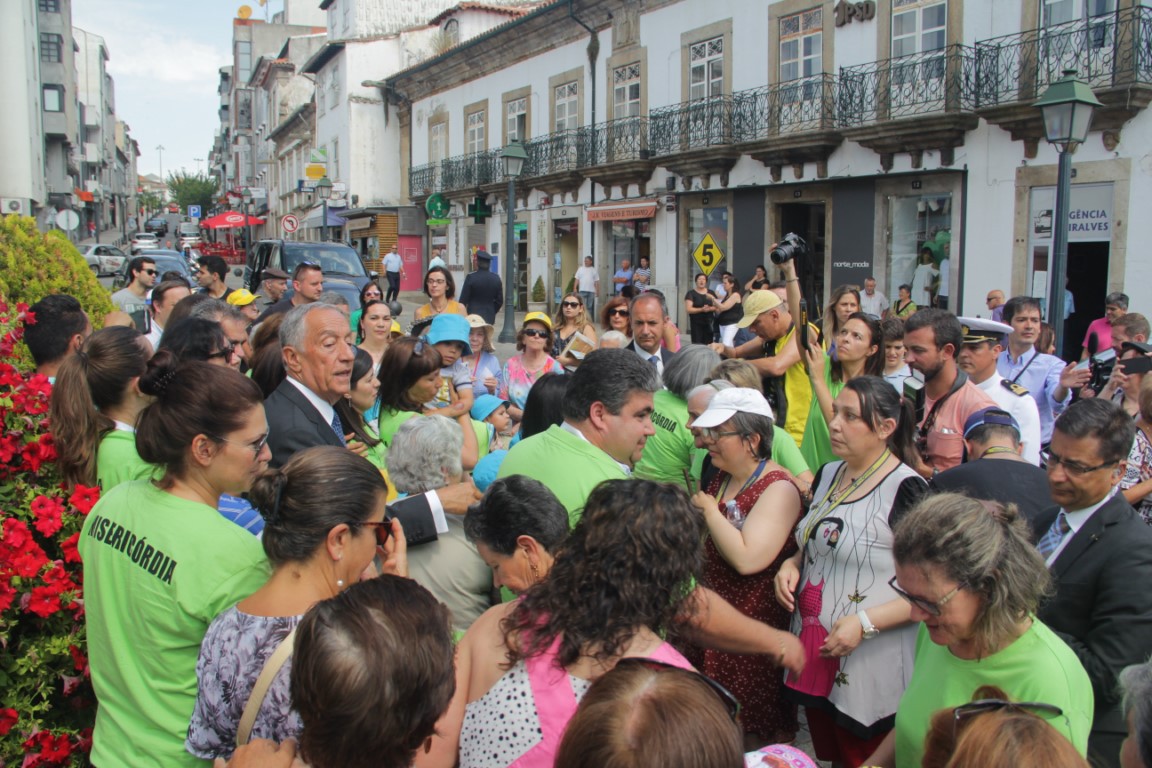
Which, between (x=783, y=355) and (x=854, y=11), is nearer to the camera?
(x=783, y=355)

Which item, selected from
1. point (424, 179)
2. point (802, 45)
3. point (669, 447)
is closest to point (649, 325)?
point (669, 447)

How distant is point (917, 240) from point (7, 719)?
667 inches

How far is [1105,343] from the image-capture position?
8.44m

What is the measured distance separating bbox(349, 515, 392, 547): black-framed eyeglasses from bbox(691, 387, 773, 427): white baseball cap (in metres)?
1.39

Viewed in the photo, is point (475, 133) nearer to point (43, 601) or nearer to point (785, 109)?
point (785, 109)

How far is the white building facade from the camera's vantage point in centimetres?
1428

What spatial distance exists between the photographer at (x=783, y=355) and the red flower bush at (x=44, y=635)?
3.68 meters

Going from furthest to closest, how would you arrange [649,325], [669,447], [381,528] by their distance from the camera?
[649,325] < [669,447] < [381,528]

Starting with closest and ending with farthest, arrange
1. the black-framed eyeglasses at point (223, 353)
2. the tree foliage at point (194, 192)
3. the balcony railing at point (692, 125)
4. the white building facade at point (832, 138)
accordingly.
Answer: the black-framed eyeglasses at point (223, 353) → the white building facade at point (832, 138) → the balcony railing at point (692, 125) → the tree foliage at point (194, 192)

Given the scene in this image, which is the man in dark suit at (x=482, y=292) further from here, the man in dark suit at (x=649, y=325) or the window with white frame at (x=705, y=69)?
the window with white frame at (x=705, y=69)

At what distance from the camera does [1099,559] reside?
2686 mm

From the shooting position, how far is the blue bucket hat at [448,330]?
5.47 metres

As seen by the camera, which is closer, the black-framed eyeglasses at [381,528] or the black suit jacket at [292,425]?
the black-framed eyeglasses at [381,528]

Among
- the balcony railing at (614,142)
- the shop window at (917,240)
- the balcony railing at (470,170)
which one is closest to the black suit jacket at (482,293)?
the shop window at (917,240)
